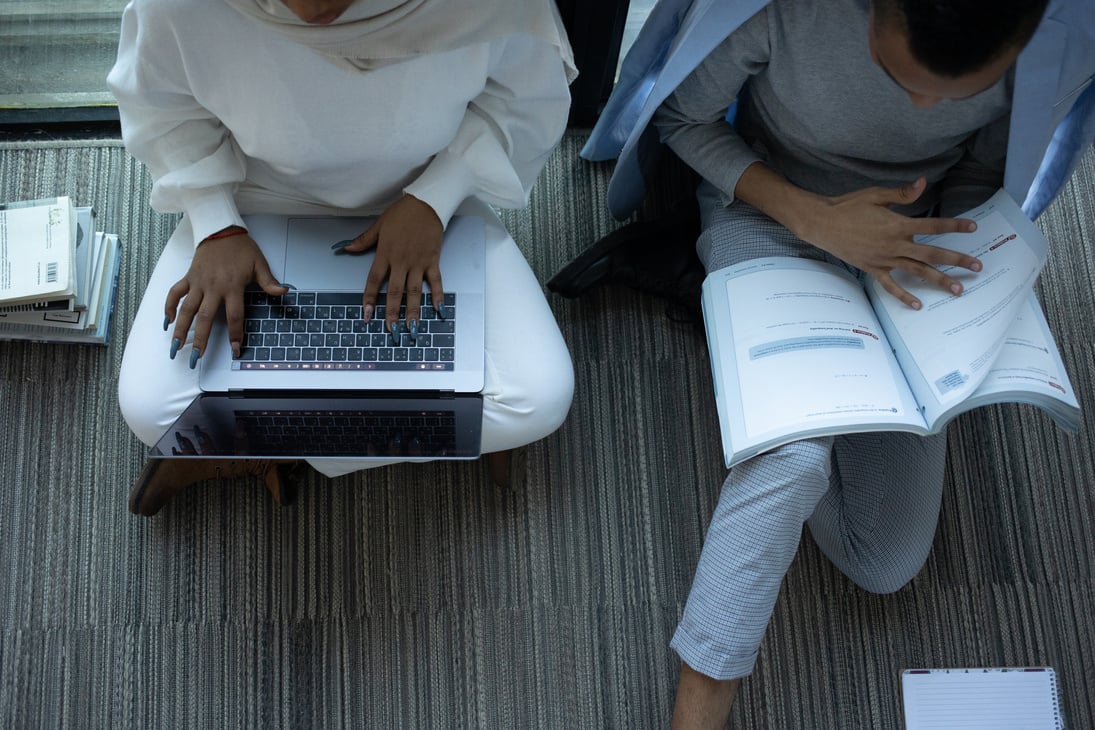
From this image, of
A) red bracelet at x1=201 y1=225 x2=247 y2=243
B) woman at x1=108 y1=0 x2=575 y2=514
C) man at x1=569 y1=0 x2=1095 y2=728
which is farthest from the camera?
red bracelet at x1=201 y1=225 x2=247 y2=243

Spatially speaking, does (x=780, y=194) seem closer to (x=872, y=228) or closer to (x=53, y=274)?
(x=872, y=228)

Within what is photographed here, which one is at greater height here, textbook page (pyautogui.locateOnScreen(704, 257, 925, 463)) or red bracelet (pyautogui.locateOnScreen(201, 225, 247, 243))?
red bracelet (pyautogui.locateOnScreen(201, 225, 247, 243))

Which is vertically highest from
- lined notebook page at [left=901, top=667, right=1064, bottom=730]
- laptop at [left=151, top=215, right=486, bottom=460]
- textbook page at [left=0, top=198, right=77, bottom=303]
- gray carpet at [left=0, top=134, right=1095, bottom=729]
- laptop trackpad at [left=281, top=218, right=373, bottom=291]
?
textbook page at [left=0, top=198, right=77, bottom=303]

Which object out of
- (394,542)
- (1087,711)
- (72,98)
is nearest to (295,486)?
(394,542)

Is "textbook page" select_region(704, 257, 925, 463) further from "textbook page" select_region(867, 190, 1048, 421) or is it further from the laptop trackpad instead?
the laptop trackpad

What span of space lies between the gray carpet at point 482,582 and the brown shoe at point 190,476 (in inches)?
2.0

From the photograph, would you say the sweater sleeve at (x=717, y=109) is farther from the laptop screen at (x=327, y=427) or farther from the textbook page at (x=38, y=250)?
the textbook page at (x=38, y=250)

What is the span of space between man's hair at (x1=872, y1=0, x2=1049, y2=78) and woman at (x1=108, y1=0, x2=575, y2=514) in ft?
1.16

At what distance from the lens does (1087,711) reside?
134 centimetres

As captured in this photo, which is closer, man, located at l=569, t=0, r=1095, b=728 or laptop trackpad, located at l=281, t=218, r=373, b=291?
man, located at l=569, t=0, r=1095, b=728

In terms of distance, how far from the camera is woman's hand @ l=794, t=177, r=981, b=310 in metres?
1.07

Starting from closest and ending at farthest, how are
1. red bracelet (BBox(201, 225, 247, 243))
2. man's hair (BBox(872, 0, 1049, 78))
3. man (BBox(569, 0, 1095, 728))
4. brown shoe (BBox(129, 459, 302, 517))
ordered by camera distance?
man's hair (BBox(872, 0, 1049, 78))
man (BBox(569, 0, 1095, 728))
red bracelet (BBox(201, 225, 247, 243))
brown shoe (BBox(129, 459, 302, 517))

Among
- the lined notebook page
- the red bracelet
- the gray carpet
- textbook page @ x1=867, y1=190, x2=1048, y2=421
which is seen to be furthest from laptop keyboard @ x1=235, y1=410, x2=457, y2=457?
the lined notebook page

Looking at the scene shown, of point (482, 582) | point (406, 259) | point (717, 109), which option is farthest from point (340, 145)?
point (482, 582)
